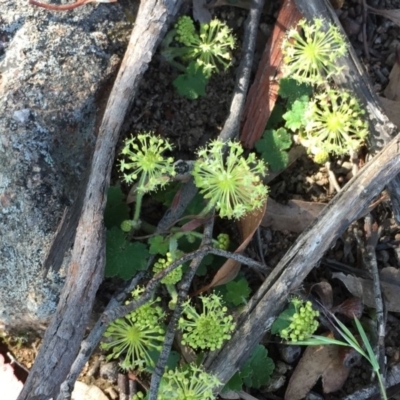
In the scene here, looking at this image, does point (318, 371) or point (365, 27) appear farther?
point (365, 27)

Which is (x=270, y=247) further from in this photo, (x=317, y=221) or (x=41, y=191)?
(x=41, y=191)

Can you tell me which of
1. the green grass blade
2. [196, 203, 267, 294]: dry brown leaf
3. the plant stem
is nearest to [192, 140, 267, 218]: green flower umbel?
[196, 203, 267, 294]: dry brown leaf

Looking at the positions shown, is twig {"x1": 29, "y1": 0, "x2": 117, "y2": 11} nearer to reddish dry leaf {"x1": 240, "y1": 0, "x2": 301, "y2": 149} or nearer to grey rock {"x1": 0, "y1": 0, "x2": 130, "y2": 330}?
grey rock {"x1": 0, "y1": 0, "x2": 130, "y2": 330}

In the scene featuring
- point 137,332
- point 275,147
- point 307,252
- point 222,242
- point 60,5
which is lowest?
point 137,332

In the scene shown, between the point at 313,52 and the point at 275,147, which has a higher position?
the point at 313,52

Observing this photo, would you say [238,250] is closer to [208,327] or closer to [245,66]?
[208,327]

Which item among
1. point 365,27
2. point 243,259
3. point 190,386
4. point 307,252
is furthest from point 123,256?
point 365,27
